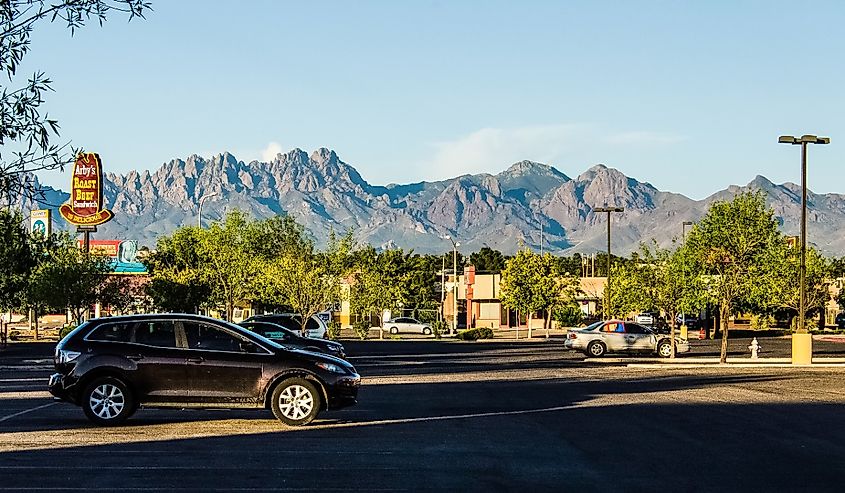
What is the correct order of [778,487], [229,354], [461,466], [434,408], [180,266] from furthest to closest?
1. [180,266]
2. [434,408]
3. [229,354]
4. [461,466]
5. [778,487]

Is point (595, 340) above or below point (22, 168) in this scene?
below

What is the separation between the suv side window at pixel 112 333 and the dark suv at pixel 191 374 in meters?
0.02

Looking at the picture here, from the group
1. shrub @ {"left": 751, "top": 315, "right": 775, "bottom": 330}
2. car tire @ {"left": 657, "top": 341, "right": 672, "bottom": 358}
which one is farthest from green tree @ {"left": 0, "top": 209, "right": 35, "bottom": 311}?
shrub @ {"left": 751, "top": 315, "right": 775, "bottom": 330}

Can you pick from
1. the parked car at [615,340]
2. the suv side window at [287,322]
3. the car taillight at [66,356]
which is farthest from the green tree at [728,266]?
the car taillight at [66,356]

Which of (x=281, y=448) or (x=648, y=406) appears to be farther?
(x=648, y=406)

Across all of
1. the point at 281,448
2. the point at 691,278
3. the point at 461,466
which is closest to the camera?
the point at 461,466

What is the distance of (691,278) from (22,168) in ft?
138

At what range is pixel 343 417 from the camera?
1942 centimetres

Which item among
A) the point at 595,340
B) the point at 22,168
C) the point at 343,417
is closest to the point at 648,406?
the point at 343,417

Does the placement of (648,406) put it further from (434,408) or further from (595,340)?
(595,340)

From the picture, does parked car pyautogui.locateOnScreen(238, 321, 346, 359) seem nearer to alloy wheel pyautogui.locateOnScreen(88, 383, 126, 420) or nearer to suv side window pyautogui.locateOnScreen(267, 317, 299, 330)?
suv side window pyautogui.locateOnScreen(267, 317, 299, 330)

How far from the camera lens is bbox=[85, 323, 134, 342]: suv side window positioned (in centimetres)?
1803

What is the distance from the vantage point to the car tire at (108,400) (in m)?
17.8

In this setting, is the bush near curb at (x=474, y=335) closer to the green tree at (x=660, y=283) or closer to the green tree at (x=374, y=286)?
the green tree at (x=374, y=286)
